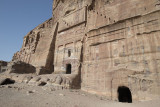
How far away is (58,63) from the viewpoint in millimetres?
16312

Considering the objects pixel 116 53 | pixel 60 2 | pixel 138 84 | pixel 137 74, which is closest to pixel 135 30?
pixel 116 53

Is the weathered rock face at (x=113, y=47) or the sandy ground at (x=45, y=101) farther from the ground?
the weathered rock face at (x=113, y=47)

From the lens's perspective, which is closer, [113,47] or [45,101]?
[45,101]

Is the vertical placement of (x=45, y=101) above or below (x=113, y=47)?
below

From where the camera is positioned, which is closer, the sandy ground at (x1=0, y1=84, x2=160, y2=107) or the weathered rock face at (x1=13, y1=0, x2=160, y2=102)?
the sandy ground at (x1=0, y1=84, x2=160, y2=107)

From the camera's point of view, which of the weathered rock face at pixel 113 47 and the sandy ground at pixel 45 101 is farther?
the weathered rock face at pixel 113 47

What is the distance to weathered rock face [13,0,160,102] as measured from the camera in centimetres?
864

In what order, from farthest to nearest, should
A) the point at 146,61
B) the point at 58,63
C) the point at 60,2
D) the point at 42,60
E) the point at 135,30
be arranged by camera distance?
1. the point at 60,2
2. the point at 42,60
3. the point at 58,63
4. the point at 135,30
5. the point at 146,61

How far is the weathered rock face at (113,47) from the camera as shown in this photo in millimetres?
8641

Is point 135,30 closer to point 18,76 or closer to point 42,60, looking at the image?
point 18,76

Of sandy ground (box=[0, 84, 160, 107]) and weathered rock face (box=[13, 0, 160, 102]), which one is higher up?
weathered rock face (box=[13, 0, 160, 102])

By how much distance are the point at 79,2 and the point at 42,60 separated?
1062 cm

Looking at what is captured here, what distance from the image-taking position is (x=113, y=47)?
10.8m

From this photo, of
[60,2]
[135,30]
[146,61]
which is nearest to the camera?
[146,61]
